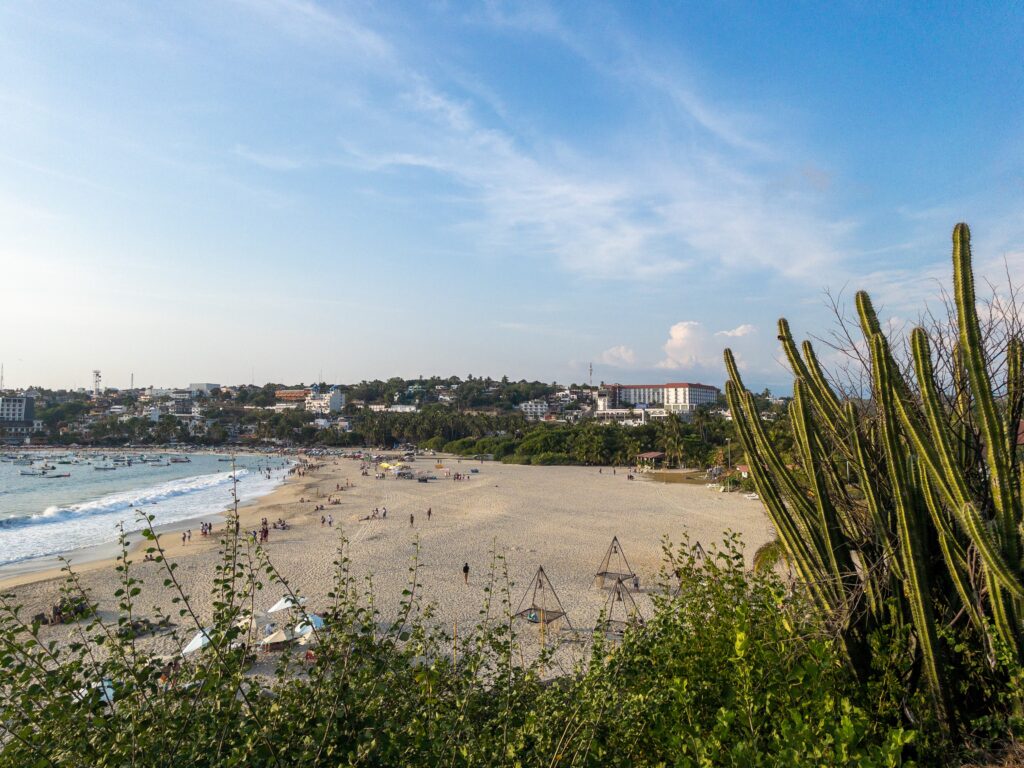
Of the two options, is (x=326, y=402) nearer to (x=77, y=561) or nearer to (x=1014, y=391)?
(x=77, y=561)

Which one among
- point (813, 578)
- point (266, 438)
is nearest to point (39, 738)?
point (813, 578)

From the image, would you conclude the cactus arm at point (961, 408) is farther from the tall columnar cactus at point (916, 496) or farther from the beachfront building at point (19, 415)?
the beachfront building at point (19, 415)

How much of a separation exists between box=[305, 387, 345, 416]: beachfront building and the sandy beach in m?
93.8

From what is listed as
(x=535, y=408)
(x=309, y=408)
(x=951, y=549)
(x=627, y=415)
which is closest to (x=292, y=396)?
(x=309, y=408)

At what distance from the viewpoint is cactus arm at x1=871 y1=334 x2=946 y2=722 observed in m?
4.64

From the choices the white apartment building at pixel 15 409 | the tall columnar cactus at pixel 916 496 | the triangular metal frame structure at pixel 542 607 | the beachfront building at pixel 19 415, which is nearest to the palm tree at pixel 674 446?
the triangular metal frame structure at pixel 542 607

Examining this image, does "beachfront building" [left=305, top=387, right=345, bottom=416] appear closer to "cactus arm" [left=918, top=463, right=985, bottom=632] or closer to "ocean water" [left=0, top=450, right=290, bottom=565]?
"ocean water" [left=0, top=450, right=290, bottom=565]

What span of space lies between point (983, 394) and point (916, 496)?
0.98 m

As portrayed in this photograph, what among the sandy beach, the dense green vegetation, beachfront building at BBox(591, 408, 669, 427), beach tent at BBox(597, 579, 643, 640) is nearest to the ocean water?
the sandy beach

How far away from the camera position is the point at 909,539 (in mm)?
4711

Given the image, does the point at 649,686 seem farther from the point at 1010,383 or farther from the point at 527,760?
the point at 1010,383

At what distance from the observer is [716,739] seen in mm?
3164

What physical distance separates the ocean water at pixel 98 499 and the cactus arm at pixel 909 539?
54.0 feet

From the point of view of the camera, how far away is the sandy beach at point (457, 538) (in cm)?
1706
